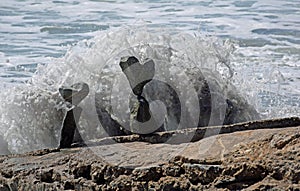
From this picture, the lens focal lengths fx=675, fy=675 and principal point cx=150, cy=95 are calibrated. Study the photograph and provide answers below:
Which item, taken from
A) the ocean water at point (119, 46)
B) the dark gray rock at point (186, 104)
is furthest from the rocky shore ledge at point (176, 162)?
the ocean water at point (119, 46)

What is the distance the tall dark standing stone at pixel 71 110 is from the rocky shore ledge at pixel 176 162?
7.5 inches

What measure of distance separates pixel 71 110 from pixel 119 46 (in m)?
2.23

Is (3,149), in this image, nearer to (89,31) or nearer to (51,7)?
(89,31)

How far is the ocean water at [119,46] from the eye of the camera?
4.91 m

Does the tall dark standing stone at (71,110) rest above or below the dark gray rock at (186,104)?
above

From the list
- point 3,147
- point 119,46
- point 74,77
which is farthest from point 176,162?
point 119,46

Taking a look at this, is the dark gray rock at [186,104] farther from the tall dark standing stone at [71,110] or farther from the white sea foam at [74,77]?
the tall dark standing stone at [71,110]

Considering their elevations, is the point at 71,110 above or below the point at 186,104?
above

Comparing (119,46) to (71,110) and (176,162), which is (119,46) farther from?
(176,162)

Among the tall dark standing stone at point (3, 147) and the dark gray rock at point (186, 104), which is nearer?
the dark gray rock at point (186, 104)

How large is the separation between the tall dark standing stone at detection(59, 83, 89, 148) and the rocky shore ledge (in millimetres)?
189

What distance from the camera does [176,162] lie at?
2.42 m

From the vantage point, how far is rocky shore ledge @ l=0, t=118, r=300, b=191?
2184mm

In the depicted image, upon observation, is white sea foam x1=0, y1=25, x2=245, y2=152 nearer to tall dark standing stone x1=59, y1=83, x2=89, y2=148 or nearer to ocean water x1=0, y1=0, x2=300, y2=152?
ocean water x1=0, y1=0, x2=300, y2=152
